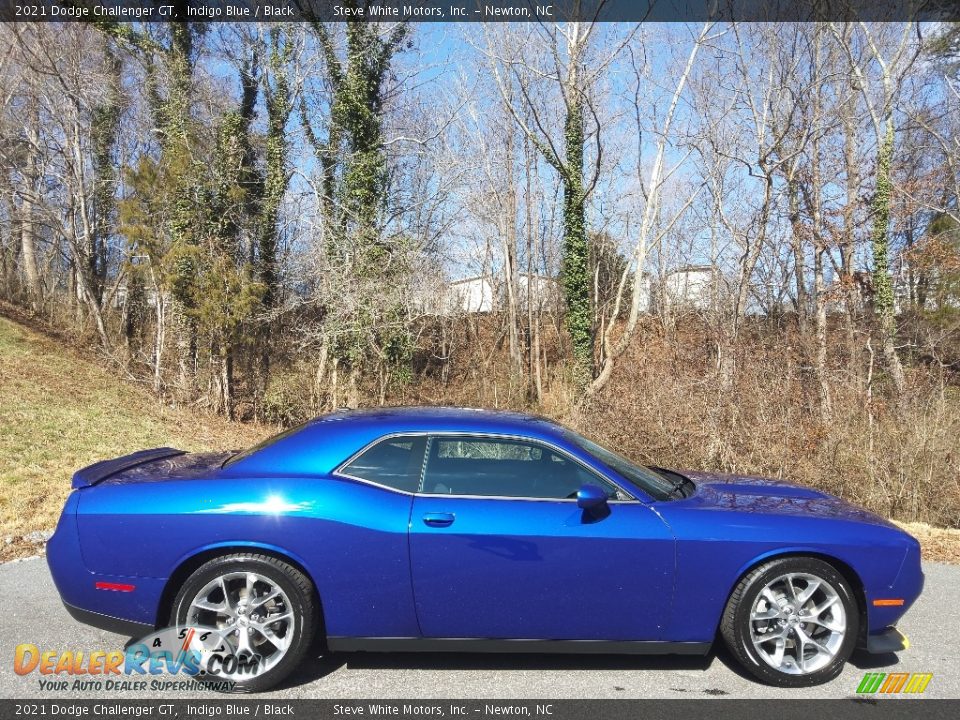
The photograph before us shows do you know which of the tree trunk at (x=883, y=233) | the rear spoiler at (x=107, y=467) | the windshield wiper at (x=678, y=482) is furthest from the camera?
the tree trunk at (x=883, y=233)

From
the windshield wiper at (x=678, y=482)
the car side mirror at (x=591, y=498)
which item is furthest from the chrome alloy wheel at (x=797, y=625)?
the car side mirror at (x=591, y=498)

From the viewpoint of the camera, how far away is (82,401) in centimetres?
1395

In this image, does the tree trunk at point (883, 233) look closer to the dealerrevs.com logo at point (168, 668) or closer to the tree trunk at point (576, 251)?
the tree trunk at point (576, 251)

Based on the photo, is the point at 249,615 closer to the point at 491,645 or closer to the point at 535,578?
the point at 491,645

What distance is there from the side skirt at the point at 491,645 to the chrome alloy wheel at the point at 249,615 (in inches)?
10.3

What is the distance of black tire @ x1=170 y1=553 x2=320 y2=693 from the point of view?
10.8 feet

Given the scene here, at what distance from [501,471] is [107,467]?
2.33 meters

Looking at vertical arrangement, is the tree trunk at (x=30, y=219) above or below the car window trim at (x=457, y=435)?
above

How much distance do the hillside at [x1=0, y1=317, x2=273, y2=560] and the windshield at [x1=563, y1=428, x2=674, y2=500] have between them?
16.0ft

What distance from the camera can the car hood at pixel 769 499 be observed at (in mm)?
3721

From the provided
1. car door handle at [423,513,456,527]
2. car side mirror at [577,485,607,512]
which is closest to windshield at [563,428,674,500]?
car side mirror at [577,485,607,512]

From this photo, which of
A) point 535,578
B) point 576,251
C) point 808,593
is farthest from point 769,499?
point 576,251

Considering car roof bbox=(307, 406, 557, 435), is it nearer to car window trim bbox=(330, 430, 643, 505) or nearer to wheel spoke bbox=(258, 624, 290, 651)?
car window trim bbox=(330, 430, 643, 505)

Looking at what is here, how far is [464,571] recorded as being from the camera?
130 inches
